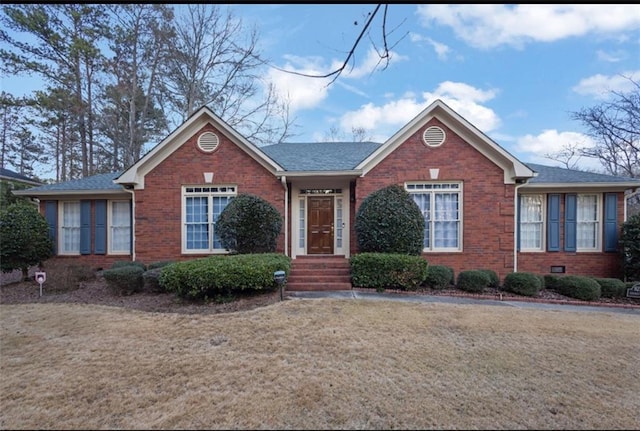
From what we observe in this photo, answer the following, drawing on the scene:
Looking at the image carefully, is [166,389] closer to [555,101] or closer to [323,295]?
[323,295]

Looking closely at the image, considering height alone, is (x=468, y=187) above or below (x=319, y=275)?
above

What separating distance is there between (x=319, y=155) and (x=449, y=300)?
7.39m

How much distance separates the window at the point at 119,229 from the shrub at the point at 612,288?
49.6 feet

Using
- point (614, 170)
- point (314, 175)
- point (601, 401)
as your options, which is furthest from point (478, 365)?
point (614, 170)

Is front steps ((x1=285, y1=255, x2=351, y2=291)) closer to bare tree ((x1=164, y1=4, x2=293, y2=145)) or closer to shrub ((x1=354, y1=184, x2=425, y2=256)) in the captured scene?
shrub ((x1=354, y1=184, x2=425, y2=256))

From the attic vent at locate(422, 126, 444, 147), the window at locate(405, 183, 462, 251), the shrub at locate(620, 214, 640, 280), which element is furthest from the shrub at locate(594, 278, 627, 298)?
the attic vent at locate(422, 126, 444, 147)

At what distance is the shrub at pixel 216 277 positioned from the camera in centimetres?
660

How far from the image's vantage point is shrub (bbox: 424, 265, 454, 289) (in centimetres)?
823

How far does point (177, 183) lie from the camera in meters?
9.81

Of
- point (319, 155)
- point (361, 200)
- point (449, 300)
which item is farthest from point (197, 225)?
point (449, 300)

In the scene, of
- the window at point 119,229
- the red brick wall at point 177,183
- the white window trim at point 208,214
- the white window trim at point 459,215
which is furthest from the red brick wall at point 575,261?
the window at point 119,229

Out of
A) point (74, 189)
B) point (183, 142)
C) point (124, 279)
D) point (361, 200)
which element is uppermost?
point (183, 142)

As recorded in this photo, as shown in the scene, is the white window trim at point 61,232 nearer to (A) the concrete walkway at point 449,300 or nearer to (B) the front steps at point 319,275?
(B) the front steps at point 319,275

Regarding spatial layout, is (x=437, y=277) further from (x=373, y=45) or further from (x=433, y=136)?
(x=373, y=45)
